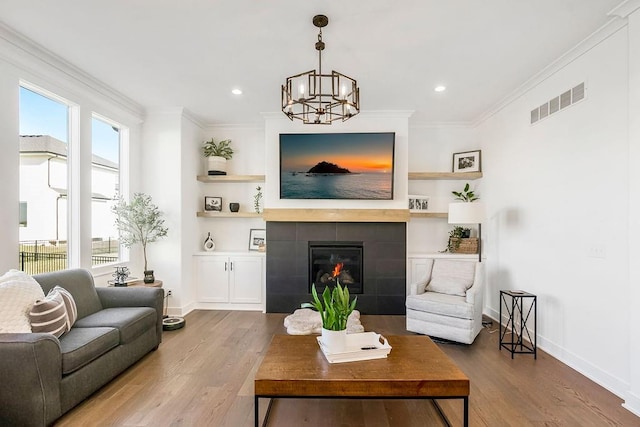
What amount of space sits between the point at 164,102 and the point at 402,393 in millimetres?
4378

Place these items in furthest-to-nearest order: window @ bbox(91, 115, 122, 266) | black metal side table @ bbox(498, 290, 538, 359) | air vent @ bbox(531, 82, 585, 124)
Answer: window @ bbox(91, 115, 122, 266) → black metal side table @ bbox(498, 290, 538, 359) → air vent @ bbox(531, 82, 585, 124)

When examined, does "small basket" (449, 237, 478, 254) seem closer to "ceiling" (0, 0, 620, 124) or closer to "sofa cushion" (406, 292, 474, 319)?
"sofa cushion" (406, 292, 474, 319)

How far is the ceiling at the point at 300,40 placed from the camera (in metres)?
2.53

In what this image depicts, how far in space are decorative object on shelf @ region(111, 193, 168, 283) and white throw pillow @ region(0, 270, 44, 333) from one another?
184cm

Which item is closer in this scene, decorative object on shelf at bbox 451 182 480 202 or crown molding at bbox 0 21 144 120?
crown molding at bbox 0 21 144 120

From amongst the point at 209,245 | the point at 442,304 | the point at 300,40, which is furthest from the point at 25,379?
the point at 442,304

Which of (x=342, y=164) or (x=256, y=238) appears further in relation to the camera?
(x=256, y=238)

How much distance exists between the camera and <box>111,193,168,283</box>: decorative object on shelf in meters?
4.45

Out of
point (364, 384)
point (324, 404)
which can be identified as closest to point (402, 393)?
point (364, 384)

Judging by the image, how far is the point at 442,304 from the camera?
3.79m

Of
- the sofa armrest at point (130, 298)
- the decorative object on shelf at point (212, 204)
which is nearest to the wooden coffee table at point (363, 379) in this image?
the sofa armrest at point (130, 298)

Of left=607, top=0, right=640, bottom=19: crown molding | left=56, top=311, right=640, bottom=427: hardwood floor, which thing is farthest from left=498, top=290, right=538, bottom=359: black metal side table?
left=607, top=0, right=640, bottom=19: crown molding

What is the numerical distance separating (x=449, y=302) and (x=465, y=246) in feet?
5.43

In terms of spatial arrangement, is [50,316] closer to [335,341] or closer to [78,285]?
[78,285]
